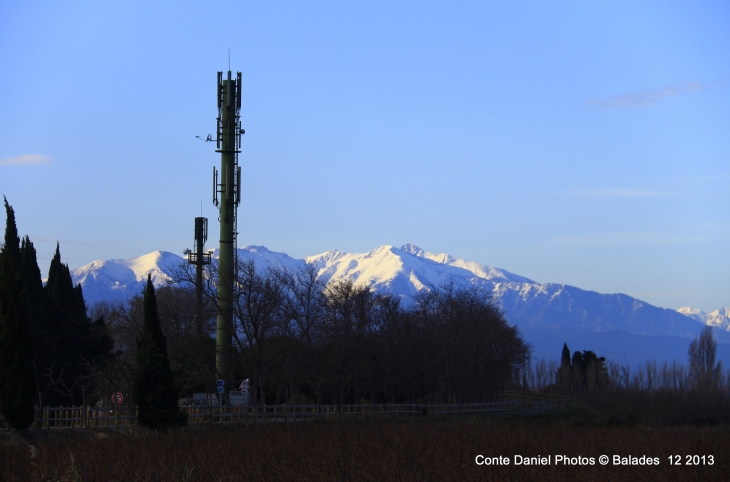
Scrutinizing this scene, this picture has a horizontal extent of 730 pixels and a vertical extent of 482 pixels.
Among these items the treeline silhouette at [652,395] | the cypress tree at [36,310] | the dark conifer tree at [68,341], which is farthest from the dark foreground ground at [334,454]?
the treeline silhouette at [652,395]

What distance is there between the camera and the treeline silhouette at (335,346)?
160ft

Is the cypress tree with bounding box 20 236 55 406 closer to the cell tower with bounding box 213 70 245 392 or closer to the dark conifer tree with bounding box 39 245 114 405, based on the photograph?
the dark conifer tree with bounding box 39 245 114 405

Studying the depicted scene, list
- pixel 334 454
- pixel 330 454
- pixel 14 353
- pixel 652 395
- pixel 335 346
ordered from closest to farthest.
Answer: pixel 334 454
pixel 330 454
pixel 14 353
pixel 335 346
pixel 652 395

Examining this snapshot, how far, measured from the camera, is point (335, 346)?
2196 inches

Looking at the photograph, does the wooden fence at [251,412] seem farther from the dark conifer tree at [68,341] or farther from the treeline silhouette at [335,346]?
the dark conifer tree at [68,341]

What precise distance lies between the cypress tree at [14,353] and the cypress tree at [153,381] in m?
4.57

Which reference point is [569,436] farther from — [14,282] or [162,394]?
[14,282]

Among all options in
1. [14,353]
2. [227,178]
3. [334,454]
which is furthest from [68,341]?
[334,454]

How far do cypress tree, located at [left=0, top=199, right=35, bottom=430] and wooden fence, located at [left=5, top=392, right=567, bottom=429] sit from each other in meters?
1.81

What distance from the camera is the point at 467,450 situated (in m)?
28.5

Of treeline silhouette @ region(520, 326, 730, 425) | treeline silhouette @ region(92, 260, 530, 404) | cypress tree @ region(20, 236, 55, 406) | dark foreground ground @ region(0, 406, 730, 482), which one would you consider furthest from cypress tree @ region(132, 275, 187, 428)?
treeline silhouette @ region(520, 326, 730, 425)

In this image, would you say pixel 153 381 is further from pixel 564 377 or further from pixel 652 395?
pixel 564 377

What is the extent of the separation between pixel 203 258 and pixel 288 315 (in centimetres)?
2250

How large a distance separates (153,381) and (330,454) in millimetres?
11308
